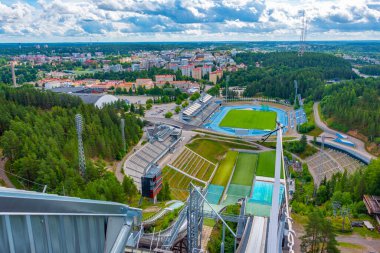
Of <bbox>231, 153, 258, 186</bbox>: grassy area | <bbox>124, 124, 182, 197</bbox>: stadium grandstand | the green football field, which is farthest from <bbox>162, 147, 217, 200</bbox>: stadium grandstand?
the green football field

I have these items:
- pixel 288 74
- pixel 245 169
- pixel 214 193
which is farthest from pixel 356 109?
pixel 288 74

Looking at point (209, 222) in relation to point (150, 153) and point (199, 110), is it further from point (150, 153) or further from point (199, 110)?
point (199, 110)

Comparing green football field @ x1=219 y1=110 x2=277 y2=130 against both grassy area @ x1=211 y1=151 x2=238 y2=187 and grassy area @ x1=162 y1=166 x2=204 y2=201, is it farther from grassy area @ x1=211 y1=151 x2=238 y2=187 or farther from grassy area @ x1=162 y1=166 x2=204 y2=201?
grassy area @ x1=162 y1=166 x2=204 y2=201

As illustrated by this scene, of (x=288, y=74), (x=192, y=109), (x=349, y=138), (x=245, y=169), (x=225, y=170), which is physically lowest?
(x=245, y=169)

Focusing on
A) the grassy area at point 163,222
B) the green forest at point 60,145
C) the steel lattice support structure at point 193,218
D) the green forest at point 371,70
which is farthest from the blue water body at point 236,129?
the green forest at point 371,70

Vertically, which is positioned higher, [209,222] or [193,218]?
[193,218]

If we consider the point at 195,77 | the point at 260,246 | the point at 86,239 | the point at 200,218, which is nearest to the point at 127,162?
the point at 200,218
